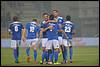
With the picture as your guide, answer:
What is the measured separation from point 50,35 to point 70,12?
17.4 metres

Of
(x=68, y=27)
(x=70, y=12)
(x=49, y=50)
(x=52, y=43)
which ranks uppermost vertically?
(x=68, y=27)

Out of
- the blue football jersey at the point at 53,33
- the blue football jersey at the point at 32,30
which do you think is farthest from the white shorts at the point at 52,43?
the blue football jersey at the point at 32,30

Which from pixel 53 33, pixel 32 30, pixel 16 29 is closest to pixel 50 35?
pixel 53 33

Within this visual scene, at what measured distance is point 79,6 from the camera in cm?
3091

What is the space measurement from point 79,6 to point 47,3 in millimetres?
2657

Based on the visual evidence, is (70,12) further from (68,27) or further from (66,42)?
(68,27)

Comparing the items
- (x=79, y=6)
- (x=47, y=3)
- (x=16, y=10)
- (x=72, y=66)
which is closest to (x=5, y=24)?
(x=16, y=10)

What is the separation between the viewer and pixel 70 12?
31.0 meters

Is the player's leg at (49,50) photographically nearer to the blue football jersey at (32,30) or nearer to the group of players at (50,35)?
the group of players at (50,35)

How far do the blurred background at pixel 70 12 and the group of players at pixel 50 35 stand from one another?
14.1 m

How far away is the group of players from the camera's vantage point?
1373 cm

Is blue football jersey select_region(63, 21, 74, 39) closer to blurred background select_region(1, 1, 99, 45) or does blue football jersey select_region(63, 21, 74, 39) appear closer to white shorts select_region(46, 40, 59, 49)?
white shorts select_region(46, 40, 59, 49)

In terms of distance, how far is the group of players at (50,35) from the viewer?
1373cm

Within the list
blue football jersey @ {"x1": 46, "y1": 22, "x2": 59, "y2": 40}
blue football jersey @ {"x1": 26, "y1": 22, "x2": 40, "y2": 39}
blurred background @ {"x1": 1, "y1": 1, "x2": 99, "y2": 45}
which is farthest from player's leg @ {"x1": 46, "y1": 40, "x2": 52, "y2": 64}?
blurred background @ {"x1": 1, "y1": 1, "x2": 99, "y2": 45}
